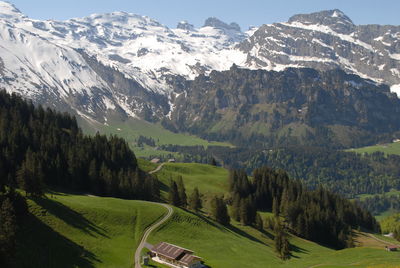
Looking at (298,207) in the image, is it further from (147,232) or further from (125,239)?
(125,239)

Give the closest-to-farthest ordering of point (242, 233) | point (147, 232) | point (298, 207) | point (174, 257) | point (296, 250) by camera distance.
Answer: point (174, 257) < point (147, 232) < point (296, 250) < point (242, 233) < point (298, 207)

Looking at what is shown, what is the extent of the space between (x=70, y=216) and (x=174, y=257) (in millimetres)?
26931

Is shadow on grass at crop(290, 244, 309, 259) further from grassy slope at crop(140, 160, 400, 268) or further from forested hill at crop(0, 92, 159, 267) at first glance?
forested hill at crop(0, 92, 159, 267)

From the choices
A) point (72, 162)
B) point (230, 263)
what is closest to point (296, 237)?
point (230, 263)

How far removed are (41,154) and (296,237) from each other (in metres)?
85.5

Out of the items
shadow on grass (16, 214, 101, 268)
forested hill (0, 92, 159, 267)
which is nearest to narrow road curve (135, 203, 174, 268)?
shadow on grass (16, 214, 101, 268)

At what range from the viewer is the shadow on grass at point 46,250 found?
78.0 meters

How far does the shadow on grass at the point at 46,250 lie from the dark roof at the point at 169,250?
12673 mm

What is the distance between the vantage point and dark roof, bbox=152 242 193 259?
8781cm

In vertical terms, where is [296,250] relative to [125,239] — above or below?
below

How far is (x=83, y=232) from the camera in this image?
308ft

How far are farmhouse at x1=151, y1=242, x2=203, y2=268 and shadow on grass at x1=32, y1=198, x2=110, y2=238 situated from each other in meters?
13.3

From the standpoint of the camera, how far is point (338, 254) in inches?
4377

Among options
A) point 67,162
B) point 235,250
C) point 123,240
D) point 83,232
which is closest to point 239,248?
point 235,250
